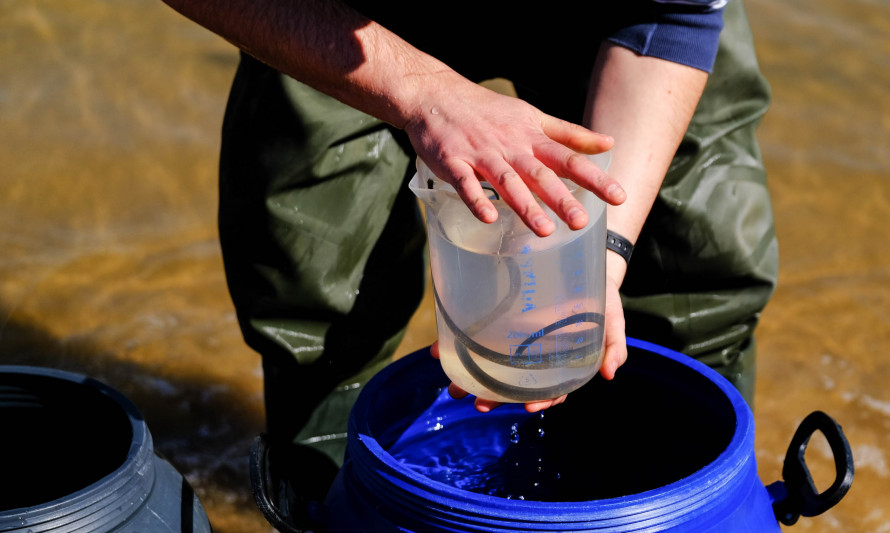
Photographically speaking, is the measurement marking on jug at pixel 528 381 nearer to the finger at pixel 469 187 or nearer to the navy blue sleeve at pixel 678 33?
the finger at pixel 469 187

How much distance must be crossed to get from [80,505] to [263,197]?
2.20 ft

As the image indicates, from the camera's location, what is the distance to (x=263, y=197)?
179 cm

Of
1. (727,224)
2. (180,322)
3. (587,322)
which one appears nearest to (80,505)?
(587,322)

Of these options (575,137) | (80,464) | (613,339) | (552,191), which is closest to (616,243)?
(613,339)

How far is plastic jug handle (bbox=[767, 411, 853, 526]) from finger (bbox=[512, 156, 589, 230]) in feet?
1.70

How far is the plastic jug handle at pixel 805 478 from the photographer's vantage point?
129 cm

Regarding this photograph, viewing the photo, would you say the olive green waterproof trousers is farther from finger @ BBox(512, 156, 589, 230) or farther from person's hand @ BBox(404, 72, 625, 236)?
finger @ BBox(512, 156, 589, 230)

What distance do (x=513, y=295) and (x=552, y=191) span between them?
16cm

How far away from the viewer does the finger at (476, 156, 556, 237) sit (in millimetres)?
1060

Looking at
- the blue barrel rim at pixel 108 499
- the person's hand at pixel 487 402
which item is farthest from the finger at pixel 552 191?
the blue barrel rim at pixel 108 499

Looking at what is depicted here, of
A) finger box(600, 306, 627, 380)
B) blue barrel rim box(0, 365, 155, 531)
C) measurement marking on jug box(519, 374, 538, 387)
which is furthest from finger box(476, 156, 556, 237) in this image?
blue barrel rim box(0, 365, 155, 531)

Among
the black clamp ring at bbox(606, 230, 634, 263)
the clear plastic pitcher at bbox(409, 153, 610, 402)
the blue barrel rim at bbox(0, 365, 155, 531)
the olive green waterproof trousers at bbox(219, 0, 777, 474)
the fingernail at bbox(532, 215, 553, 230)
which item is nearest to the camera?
the fingernail at bbox(532, 215, 553, 230)

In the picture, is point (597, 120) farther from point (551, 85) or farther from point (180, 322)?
point (180, 322)

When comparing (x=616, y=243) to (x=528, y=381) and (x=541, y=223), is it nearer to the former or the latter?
(x=528, y=381)
